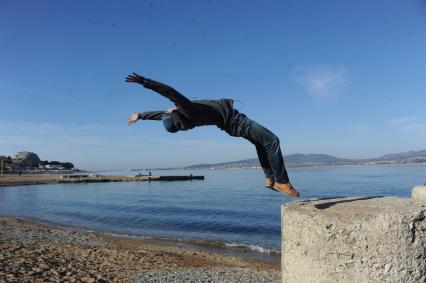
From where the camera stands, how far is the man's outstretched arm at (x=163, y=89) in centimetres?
505

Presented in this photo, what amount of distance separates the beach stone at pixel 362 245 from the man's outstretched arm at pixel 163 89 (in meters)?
2.04

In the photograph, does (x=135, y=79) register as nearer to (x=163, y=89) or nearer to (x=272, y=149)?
(x=163, y=89)

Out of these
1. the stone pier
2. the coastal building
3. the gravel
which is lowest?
the gravel

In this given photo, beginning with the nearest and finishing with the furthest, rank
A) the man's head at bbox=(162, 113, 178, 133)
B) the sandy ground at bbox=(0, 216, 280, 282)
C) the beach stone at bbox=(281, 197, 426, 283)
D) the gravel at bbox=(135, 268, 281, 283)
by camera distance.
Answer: the beach stone at bbox=(281, 197, 426, 283), the man's head at bbox=(162, 113, 178, 133), the sandy ground at bbox=(0, 216, 280, 282), the gravel at bbox=(135, 268, 281, 283)

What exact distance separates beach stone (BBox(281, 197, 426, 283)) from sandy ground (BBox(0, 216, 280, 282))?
7.73 m

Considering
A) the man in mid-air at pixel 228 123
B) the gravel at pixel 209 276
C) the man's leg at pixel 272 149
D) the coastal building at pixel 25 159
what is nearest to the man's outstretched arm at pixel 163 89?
the man in mid-air at pixel 228 123

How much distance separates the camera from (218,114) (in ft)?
18.6

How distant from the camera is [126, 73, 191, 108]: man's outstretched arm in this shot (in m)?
5.05

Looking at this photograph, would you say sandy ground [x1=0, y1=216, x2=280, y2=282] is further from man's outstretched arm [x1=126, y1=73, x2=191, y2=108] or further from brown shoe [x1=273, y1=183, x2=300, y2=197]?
brown shoe [x1=273, y1=183, x2=300, y2=197]

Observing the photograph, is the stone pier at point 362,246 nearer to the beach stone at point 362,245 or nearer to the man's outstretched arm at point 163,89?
the beach stone at point 362,245

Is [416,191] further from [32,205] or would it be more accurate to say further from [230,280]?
[32,205]

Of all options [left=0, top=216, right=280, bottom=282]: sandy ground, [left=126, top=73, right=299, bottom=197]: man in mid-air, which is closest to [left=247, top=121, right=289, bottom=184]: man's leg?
[left=126, top=73, right=299, bottom=197]: man in mid-air

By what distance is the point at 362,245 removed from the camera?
4.36 metres

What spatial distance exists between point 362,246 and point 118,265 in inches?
427
